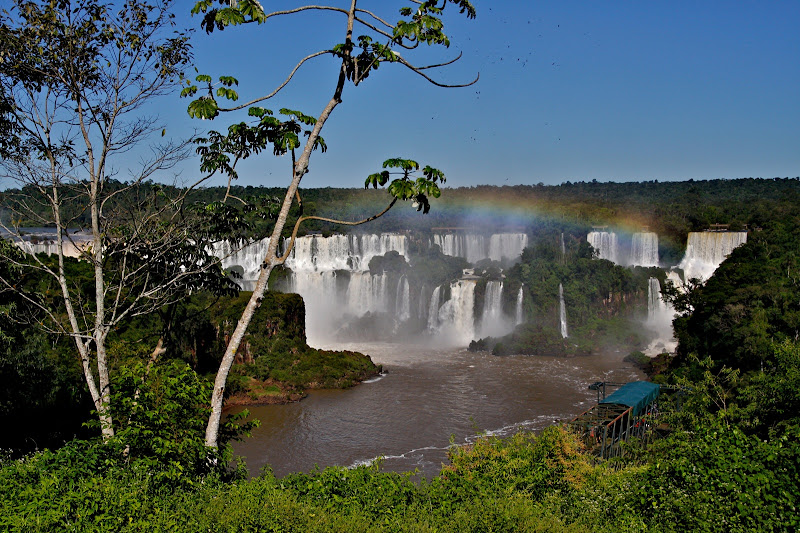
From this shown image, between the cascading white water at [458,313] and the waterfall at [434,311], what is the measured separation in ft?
0.79

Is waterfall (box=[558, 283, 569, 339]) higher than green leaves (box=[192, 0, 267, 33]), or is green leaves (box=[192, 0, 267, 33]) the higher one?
green leaves (box=[192, 0, 267, 33])

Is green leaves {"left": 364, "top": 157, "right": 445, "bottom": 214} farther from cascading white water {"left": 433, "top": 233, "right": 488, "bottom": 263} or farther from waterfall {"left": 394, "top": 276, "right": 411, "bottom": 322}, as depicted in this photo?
cascading white water {"left": 433, "top": 233, "right": 488, "bottom": 263}

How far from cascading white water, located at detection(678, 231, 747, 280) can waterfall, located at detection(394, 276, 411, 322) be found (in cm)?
1736

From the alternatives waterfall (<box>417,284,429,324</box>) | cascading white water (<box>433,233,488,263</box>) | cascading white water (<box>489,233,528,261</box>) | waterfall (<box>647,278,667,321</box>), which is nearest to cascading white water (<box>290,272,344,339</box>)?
waterfall (<box>417,284,429,324</box>)

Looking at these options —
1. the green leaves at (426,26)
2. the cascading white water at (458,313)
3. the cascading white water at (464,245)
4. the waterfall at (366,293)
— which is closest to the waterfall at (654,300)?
the cascading white water at (458,313)

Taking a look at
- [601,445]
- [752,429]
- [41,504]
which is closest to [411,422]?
[601,445]

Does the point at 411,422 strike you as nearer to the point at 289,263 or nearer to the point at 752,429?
the point at 752,429

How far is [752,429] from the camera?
41.0ft

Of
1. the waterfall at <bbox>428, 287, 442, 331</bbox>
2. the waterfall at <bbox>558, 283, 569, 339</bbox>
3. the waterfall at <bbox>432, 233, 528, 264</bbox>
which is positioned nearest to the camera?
the waterfall at <bbox>558, 283, 569, 339</bbox>

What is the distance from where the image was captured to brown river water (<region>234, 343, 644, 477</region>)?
1780cm

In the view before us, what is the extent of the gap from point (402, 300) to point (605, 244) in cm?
1609

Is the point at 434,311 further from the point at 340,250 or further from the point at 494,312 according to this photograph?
the point at 340,250

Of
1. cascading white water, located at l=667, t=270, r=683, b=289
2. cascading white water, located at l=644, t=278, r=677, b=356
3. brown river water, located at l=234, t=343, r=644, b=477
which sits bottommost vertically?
brown river water, located at l=234, t=343, r=644, b=477

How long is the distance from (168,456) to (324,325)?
105 feet
